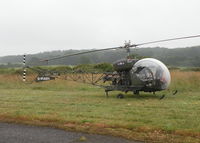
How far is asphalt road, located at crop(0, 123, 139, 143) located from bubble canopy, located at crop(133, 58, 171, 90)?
7482mm

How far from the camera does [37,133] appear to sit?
8117mm

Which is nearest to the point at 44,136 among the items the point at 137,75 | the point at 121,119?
the point at 121,119

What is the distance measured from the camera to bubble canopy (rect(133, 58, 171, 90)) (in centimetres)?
1499

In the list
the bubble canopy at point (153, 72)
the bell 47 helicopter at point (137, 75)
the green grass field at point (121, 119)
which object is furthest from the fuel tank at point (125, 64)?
the green grass field at point (121, 119)

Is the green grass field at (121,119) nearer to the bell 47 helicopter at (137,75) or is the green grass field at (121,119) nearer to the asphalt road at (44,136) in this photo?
the asphalt road at (44,136)

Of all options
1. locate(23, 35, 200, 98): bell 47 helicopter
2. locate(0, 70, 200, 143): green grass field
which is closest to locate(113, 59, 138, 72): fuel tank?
locate(23, 35, 200, 98): bell 47 helicopter

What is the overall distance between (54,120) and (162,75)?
7251 mm

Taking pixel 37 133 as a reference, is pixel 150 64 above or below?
above

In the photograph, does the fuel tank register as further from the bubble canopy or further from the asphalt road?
the asphalt road

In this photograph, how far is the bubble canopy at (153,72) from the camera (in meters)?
15.0

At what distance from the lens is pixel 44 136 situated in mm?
7770

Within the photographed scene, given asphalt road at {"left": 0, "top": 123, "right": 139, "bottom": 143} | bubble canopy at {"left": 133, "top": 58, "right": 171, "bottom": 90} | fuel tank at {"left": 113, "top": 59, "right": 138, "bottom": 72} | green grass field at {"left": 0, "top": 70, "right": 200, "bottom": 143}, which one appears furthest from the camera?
fuel tank at {"left": 113, "top": 59, "right": 138, "bottom": 72}

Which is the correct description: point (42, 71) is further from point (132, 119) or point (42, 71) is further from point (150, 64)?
point (132, 119)

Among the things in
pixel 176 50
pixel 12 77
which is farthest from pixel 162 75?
pixel 176 50
